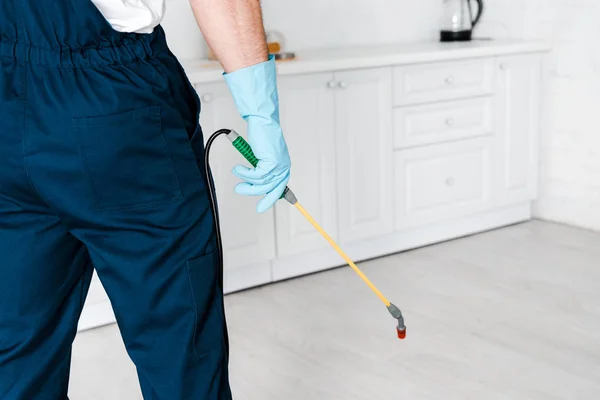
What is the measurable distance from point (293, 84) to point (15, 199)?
5.92ft

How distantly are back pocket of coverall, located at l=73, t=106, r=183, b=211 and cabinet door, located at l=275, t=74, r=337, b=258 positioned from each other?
68.1 inches

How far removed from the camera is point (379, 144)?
3.19 meters

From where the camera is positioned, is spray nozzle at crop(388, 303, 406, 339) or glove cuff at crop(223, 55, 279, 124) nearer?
glove cuff at crop(223, 55, 279, 124)

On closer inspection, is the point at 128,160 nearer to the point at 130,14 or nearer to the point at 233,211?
the point at 130,14

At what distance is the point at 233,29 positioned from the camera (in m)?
1.24

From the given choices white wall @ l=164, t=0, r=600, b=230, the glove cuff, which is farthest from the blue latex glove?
white wall @ l=164, t=0, r=600, b=230

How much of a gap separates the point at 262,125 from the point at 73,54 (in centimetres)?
33

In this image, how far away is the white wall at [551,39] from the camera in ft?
11.5

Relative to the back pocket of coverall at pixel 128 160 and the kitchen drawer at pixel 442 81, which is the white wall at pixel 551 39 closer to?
the kitchen drawer at pixel 442 81

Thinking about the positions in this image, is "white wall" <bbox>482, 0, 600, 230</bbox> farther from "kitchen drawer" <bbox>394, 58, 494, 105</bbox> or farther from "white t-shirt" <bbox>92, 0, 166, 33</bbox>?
"white t-shirt" <bbox>92, 0, 166, 33</bbox>

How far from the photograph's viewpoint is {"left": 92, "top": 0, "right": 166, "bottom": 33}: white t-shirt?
3.79 ft

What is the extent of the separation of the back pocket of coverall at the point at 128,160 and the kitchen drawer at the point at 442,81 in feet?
6.94

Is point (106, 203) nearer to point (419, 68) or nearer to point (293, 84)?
point (293, 84)

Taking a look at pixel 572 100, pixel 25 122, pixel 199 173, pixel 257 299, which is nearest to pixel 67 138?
pixel 25 122
